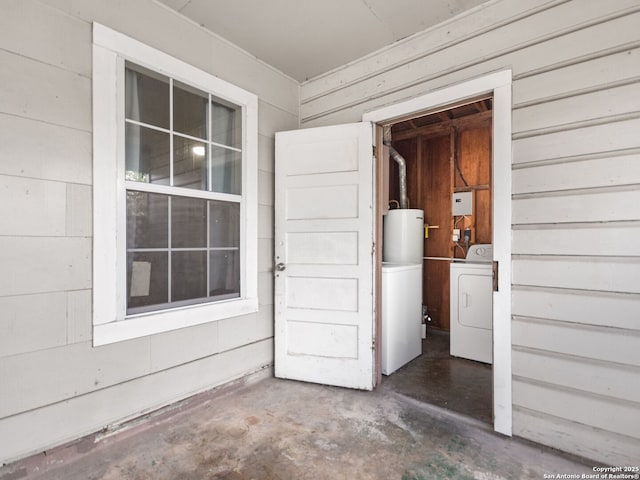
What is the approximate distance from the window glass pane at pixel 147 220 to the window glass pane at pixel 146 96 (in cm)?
51

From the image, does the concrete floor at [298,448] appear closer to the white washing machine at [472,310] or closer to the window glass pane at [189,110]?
the white washing machine at [472,310]

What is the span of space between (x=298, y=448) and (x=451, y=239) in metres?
3.31

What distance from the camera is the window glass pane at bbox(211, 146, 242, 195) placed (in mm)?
2451

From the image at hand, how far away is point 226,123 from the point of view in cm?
256

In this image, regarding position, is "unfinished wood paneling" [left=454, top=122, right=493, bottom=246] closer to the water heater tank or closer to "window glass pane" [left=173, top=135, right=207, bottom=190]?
the water heater tank

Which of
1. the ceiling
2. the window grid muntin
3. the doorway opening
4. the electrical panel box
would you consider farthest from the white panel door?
the electrical panel box

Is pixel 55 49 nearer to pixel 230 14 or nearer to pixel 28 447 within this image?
pixel 230 14

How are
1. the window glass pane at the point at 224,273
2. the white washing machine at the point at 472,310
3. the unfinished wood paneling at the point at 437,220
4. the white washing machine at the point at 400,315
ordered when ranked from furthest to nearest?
the unfinished wood paneling at the point at 437,220 → the white washing machine at the point at 472,310 → the white washing machine at the point at 400,315 → the window glass pane at the point at 224,273

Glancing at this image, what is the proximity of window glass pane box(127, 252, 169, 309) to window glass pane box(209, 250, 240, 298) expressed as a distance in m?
0.36

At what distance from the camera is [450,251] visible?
14.0 feet

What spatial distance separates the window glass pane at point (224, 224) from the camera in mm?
2453

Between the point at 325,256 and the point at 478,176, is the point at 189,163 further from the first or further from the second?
the point at 478,176

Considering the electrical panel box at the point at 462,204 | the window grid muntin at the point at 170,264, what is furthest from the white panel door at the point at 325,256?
the electrical panel box at the point at 462,204

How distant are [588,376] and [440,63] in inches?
85.7
